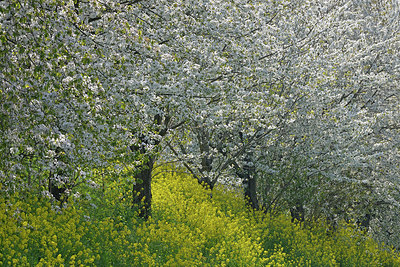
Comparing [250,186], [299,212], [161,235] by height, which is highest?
[250,186]

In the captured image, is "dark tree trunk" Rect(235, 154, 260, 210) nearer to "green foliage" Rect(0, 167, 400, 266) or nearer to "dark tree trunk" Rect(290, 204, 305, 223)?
"green foliage" Rect(0, 167, 400, 266)

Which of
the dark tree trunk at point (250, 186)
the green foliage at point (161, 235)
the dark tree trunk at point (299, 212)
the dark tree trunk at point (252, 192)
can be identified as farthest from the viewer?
the dark tree trunk at point (299, 212)

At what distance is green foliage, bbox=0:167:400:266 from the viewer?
22.5 ft

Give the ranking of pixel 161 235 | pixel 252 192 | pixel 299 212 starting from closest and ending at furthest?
pixel 161 235 < pixel 252 192 < pixel 299 212

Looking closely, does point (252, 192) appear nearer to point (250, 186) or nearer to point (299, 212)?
point (250, 186)

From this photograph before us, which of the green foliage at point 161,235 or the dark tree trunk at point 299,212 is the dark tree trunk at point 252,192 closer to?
the green foliage at point 161,235

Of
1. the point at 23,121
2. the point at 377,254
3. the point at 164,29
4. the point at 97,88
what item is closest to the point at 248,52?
the point at 164,29

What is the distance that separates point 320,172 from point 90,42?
1027cm

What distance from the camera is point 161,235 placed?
925 centimetres

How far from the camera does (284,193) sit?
16047 millimetres

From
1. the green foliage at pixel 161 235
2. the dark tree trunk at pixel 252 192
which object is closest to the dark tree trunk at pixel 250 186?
the dark tree trunk at pixel 252 192

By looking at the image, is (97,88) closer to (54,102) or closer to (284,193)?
(54,102)

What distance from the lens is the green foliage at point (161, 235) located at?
685 cm

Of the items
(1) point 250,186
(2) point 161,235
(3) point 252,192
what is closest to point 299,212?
(3) point 252,192
